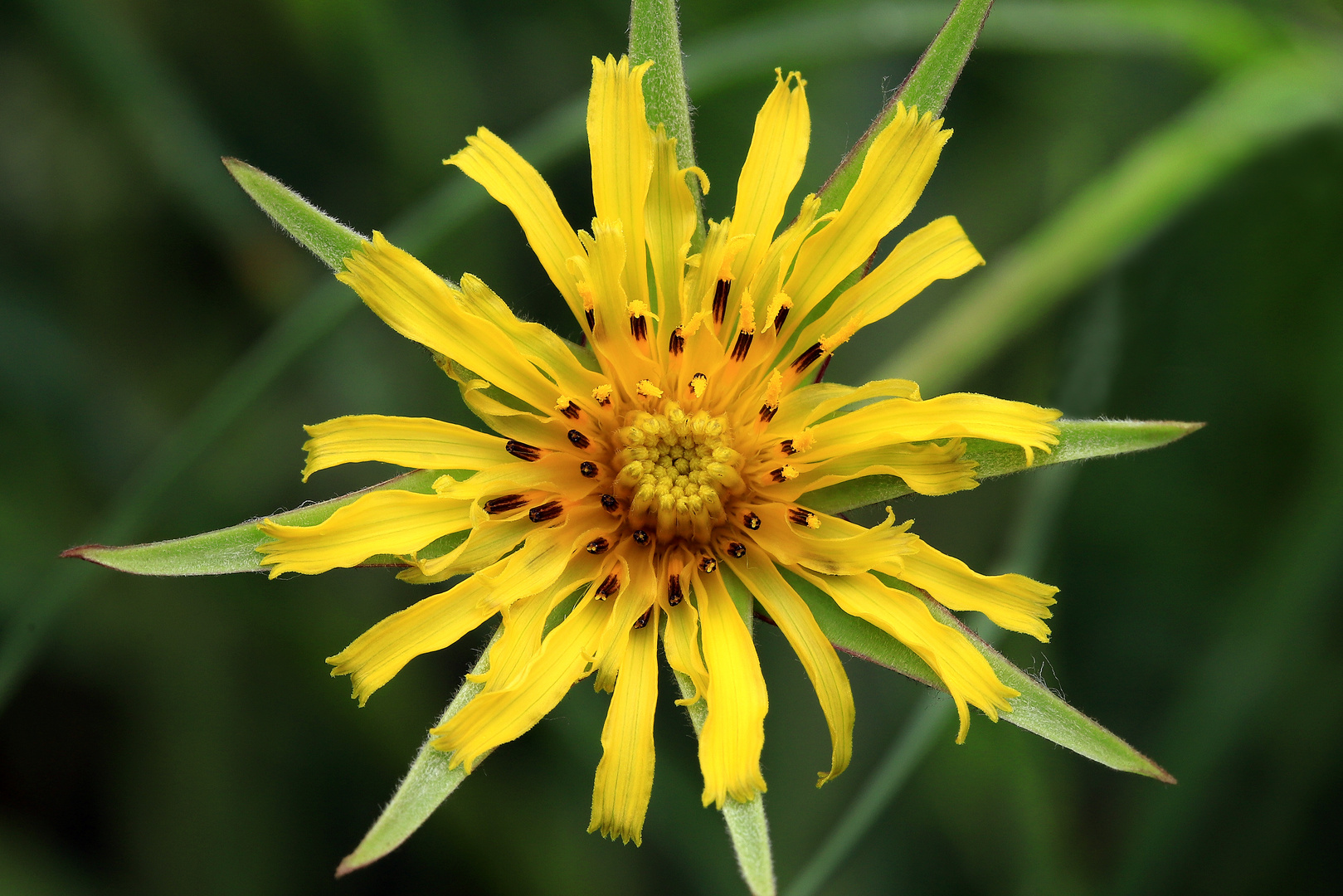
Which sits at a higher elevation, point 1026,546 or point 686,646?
point 1026,546

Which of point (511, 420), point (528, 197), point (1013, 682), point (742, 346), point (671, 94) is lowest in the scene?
point (1013, 682)

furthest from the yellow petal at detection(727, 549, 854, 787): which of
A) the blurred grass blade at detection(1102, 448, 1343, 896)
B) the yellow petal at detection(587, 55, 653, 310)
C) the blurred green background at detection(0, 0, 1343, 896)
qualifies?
the blurred grass blade at detection(1102, 448, 1343, 896)

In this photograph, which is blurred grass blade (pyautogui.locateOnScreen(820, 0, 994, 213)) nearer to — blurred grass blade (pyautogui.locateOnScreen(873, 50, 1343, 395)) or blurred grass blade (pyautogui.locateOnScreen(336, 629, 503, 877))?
blurred grass blade (pyautogui.locateOnScreen(873, 50, 1343, 395))

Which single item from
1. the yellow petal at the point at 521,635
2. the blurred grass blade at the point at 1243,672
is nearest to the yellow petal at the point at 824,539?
the yellow petal at the point at 521,635

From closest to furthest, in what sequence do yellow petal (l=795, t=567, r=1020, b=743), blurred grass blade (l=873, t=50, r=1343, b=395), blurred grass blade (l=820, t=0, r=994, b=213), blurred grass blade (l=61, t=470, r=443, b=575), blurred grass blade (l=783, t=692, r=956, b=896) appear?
blurred grass blade (l=61, t=470, r=443, b=575) → yellow petal (l=795, t=567, r=1020, b=743) → blurred grass blade (l=820, t=0, r=994, b=213) → blurred grass blade (l=783, t=692, r=956, b=896) → blurred grass blade (l=873, t=50, r=1343, b=395)

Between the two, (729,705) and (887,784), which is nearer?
(729,705)

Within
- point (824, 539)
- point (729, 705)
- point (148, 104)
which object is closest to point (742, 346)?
point (824, 539)

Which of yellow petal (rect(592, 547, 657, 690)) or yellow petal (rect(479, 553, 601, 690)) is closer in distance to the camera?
yellow petal (rect(479, 553, 601, 690))

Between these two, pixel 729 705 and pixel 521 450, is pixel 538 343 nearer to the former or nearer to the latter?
pixel 521 450
